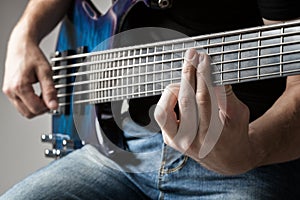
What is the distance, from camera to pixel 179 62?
2.48 feet

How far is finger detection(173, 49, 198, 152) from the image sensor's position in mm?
652

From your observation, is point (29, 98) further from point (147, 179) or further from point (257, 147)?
point (257, 147)

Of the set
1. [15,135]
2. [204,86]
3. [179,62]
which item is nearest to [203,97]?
[204,86]

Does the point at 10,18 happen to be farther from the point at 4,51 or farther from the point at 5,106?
the point at 5,106

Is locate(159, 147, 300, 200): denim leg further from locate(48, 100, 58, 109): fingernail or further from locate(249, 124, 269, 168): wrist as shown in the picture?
locate(48, 100, 58, 109): fingernail

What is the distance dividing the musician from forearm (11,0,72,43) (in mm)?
71

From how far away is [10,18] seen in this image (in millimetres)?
1593

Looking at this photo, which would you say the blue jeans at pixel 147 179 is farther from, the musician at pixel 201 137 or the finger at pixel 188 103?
the finger at pixel 188 103

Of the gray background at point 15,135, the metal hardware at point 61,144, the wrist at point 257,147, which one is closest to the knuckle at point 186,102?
the wrist at point 257,147

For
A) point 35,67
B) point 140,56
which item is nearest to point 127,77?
point 140,56

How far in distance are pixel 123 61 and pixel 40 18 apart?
303 millimetres

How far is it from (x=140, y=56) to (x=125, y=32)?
11 centimetres

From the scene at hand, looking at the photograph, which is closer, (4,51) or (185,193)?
(185,193)

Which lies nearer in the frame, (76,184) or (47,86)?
(76,184)
